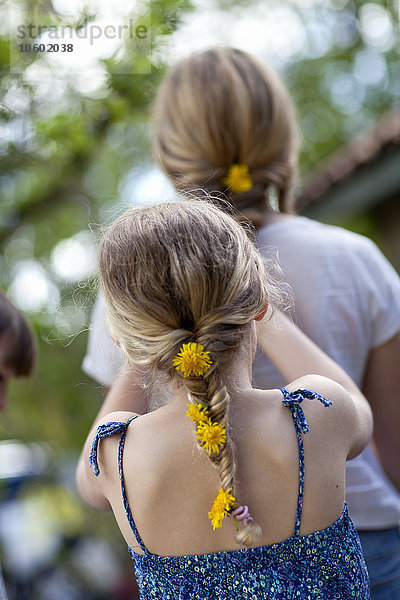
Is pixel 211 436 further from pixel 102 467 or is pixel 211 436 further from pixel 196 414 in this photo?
pixel 102 467

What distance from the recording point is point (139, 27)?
2.63 metres

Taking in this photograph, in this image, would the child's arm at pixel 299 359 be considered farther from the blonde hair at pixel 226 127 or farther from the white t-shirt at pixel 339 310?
the blonde hair at pixel 226 127

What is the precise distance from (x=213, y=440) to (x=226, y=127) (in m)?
0.83

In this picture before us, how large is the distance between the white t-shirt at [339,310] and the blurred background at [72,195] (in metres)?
0.31

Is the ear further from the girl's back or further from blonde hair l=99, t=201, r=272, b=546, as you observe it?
the girl's back

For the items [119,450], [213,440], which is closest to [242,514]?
[213,440]

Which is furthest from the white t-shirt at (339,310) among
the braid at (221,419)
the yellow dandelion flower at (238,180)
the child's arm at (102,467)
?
the braid at (221,419)

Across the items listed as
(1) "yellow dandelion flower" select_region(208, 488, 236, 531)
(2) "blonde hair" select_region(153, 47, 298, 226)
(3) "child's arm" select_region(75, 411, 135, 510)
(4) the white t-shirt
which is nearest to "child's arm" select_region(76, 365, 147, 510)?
(3) "child's arm" select_region(75, 411, 135, 510)

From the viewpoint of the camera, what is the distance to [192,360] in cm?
117

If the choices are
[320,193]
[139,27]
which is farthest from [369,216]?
[139,27]

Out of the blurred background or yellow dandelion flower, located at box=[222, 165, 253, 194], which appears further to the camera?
the blurred background

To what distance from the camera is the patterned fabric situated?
4.07ft

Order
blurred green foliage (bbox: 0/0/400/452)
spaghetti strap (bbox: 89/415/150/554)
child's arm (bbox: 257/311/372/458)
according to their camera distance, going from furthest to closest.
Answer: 1. blurred green foliage (bbox: 0/0/400/452)
2. child's arm (bbox: 257/311/372/458)
3. spaghetti strap (bbox: 89/415/150/554)

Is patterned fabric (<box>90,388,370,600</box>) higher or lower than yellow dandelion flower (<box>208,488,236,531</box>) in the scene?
lower
